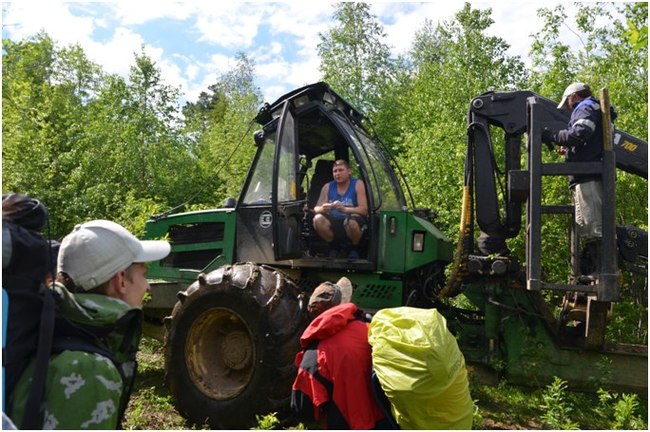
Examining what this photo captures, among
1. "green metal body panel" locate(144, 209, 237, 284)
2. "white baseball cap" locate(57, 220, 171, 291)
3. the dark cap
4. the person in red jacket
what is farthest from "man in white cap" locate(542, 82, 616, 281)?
"white baseball cap" locate(57, 220, 171, 291)

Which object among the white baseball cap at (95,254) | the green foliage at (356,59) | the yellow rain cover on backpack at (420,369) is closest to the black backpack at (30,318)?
the white baseball cap at (95,254)

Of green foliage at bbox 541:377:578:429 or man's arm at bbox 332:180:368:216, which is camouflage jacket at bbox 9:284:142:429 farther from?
man's arm at bbox 332:180:368:216

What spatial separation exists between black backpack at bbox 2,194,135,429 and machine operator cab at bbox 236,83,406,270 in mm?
4295

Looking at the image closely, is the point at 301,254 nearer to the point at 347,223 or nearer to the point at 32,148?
the point at 347,223

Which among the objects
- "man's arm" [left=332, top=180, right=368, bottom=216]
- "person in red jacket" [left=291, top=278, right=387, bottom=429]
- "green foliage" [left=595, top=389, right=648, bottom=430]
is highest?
"man's arm" [left=332, top=180, right=368, bottom=216]

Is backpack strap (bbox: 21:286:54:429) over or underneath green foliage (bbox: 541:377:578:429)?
over

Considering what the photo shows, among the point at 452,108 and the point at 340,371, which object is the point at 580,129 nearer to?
the point at 340,371

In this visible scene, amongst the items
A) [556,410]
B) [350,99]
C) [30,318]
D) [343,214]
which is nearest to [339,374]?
[30,318]

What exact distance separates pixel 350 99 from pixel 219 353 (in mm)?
21922

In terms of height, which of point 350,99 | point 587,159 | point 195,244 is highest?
point 350,99

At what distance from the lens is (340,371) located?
3537 mm

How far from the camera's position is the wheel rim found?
19.9ft

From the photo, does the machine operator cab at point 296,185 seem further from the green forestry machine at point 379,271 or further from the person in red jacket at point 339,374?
the person in red jacket at point 339,374

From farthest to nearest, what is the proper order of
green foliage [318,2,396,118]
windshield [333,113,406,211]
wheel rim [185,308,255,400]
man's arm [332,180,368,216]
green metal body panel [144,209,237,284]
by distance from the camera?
green foliage [318,2,396,118], green metal body panel [144,209,237,284], windshield [333,113,406,211], man's arm [332,180,368,216], wheel rim [185,308,255,400]
